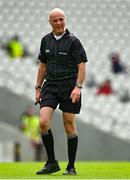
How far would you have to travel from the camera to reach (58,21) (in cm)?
608

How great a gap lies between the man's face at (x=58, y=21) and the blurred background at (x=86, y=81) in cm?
698

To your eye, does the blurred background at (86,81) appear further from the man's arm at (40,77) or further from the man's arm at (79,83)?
the man's arm at (79,83)

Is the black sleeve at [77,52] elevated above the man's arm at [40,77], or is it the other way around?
the black sleeve at [77,52]

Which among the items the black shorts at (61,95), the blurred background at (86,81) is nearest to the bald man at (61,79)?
the black shorts at (61,95)

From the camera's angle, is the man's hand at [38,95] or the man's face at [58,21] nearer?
the man's face at [58,21]

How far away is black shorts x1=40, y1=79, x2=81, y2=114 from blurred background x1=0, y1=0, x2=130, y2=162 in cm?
674

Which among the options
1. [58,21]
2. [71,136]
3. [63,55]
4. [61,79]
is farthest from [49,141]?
[58,21]

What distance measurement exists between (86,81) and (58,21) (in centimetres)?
1022

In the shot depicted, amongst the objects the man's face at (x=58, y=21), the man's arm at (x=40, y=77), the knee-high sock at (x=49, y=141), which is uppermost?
the man's face at (x=58, y=21)

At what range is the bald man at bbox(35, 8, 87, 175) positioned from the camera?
6.17 m

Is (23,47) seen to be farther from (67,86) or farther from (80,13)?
(67,86)

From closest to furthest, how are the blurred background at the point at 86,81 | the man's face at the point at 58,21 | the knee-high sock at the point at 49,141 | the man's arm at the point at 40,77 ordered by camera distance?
the man's face at the point at 58,21, the knee-high sock at the point at 49,141, the man's arm at the point at 40,77, the blurred background at the point at 86,81

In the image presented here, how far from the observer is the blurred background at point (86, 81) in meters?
15.0

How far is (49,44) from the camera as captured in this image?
6.25 metres
